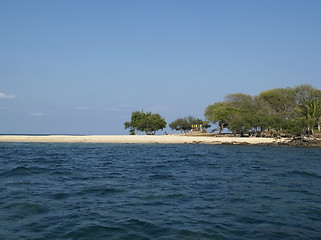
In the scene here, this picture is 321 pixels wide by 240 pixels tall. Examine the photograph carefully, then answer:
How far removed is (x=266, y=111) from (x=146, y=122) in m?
47.5

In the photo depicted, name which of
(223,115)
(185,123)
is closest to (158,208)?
(223,115)

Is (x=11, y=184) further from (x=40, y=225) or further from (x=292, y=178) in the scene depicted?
(x=292, y=178)

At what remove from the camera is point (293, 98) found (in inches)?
4247

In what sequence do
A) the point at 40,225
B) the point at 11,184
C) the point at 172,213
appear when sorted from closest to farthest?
the point at 40,225 → the point at 172,213 → the point at 11,184

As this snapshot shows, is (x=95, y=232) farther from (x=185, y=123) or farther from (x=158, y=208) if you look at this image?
(x=185, y=123)

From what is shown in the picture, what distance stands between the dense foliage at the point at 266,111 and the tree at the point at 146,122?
20681 millimetres

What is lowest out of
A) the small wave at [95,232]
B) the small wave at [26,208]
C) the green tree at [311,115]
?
the small wave at [95,232]

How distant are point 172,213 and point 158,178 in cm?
885

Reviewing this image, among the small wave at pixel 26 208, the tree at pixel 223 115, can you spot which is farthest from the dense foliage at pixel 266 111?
the small wave at pixel 26 208

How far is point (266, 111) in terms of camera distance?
107 meters

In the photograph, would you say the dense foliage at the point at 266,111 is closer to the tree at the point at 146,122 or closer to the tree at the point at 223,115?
the tree at the point at 223,115

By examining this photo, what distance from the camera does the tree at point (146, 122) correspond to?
120m

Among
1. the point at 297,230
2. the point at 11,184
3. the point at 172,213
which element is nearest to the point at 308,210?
the point at 297,230

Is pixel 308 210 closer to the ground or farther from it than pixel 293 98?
closer to the ground
